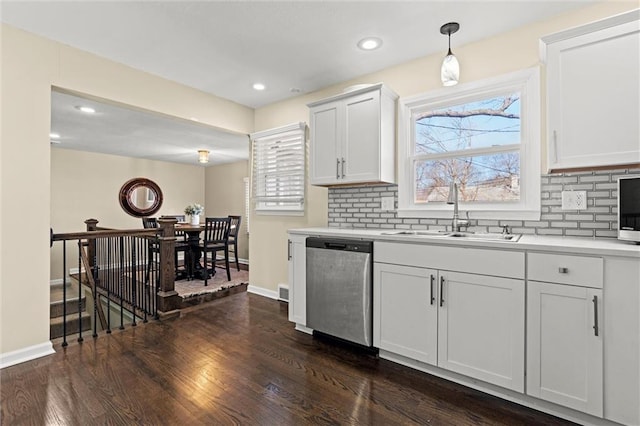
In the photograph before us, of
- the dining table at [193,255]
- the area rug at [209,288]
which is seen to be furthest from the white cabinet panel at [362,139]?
the dining table at [193,255]

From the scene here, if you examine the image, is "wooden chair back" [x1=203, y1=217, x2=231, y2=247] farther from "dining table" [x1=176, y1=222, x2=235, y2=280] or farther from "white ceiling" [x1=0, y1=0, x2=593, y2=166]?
"white ceiling" [x1=0, y1=0, x2=593, y2=166]

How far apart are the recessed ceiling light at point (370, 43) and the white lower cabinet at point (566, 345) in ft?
6.76

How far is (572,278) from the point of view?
5.25ft

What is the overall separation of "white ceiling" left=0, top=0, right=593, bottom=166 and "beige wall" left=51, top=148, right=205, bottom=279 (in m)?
4.49

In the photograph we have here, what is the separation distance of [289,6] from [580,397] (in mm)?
2822

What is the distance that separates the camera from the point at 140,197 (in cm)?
709

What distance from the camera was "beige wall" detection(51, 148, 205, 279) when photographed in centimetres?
596

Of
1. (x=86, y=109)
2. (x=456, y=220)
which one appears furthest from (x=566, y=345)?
(x=86, y=109)

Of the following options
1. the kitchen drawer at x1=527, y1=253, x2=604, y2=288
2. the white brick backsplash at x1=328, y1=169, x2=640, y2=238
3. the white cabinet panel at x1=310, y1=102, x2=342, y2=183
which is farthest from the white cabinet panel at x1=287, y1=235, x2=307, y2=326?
the kitchen drawer at x1=527, y1=253, x2=604, y2=288

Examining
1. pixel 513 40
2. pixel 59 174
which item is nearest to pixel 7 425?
pixel 513 40

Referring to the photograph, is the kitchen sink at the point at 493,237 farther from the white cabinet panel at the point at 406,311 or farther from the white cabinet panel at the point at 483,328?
the white cabinet panel at the point at 406,311

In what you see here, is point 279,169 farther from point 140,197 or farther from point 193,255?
point 140,197

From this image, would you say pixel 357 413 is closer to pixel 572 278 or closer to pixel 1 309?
pixel 572 278

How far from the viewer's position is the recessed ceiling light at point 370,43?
2.47 metres
